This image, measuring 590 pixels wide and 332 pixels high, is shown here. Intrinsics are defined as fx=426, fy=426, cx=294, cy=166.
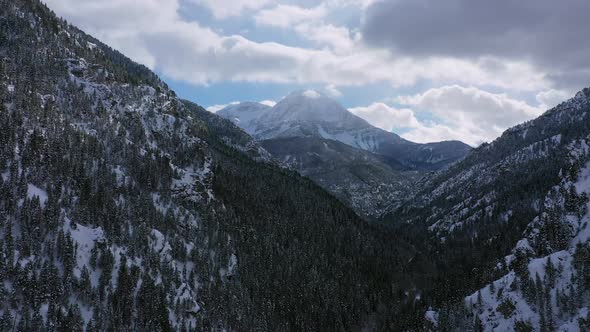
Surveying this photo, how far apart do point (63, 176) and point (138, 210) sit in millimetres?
35916

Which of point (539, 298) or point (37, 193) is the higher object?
point (37, 193)

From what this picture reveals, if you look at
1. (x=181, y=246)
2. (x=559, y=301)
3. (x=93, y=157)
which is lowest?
(x=559, y=301)

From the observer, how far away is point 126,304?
501 feet

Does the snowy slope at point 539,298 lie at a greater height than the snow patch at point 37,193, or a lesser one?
lesser

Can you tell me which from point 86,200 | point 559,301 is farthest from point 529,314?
point 86,200

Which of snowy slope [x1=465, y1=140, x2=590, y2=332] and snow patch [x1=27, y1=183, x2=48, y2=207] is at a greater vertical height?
snow patch [x1=27, y1=183, x2=48, y2=207]

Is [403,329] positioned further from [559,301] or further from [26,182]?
[26,182]

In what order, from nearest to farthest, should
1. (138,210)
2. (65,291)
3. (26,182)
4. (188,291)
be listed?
1. (65,291)
2. (26,182)
3. (188,291)
4. (138,210)

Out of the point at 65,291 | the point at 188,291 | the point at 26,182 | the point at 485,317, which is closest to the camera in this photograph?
the point at 65,291

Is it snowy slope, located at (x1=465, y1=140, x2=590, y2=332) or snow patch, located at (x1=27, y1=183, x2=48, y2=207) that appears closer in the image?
snowy slope, located at (x1=465, y1=140, x2=590, y2=332)

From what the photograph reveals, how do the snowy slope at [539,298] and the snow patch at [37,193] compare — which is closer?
the snowy slope at [539,298]

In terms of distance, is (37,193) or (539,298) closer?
(37,193)

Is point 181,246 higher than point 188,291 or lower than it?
higher

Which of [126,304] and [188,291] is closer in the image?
[126,304]
